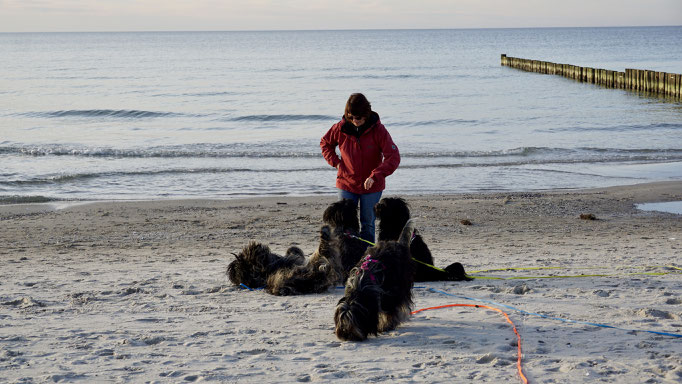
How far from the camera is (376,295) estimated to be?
5.04 metres

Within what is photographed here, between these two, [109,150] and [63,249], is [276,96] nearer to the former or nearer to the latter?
[109,150]

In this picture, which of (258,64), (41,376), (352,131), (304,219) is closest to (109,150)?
(304,219)

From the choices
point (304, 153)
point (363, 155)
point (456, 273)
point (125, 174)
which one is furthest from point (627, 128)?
point (363, 155)

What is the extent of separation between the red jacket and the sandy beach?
1.17 meters

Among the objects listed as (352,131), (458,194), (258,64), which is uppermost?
(258,64)

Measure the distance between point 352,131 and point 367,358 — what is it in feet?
8.83

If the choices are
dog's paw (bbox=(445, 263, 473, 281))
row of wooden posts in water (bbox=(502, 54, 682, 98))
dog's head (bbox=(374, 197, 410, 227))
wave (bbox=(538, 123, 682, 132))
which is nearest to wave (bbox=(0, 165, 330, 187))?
dog's paw (bbox=(445, 263, 473, 281))

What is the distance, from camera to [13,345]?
16.5 feet

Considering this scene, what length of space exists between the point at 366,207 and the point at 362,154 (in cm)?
58

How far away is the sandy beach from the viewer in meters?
4.54

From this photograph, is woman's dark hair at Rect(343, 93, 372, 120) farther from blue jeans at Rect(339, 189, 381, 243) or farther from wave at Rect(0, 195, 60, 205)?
wave at Rect(0, 195, 60, 205)

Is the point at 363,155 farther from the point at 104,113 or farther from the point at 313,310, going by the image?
the point at 104,113

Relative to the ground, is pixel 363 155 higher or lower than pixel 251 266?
higher

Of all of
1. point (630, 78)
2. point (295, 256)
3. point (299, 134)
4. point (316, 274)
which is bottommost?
point (316, 274)
